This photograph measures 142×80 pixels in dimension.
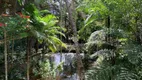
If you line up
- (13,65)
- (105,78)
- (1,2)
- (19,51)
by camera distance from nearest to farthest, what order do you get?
(105,78), (1,2), (13,65), (19,51)

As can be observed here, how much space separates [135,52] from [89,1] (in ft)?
5.32

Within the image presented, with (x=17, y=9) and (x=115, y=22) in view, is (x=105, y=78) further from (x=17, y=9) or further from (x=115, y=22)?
(x=17, y=9)

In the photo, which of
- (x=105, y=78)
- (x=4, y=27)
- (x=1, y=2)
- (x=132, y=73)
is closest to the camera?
(x=132, y=73)

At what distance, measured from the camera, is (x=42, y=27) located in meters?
6.46

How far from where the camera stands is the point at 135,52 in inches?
154

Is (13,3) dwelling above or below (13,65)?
above

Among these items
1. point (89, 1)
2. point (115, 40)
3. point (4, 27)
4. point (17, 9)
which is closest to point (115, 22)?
point (115, 40)

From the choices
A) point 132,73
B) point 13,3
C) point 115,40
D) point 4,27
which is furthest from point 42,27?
point 132,73

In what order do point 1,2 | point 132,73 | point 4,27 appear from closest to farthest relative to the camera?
point 132,73 → point 4,27 → point 1,2

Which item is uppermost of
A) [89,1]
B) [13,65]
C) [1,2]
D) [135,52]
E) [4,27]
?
[1,2]

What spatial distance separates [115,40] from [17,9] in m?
4.36

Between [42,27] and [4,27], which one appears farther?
[42,27]

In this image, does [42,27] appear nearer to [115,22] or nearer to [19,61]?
[19,61]

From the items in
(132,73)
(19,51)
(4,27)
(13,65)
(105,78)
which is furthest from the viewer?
(19,51)
